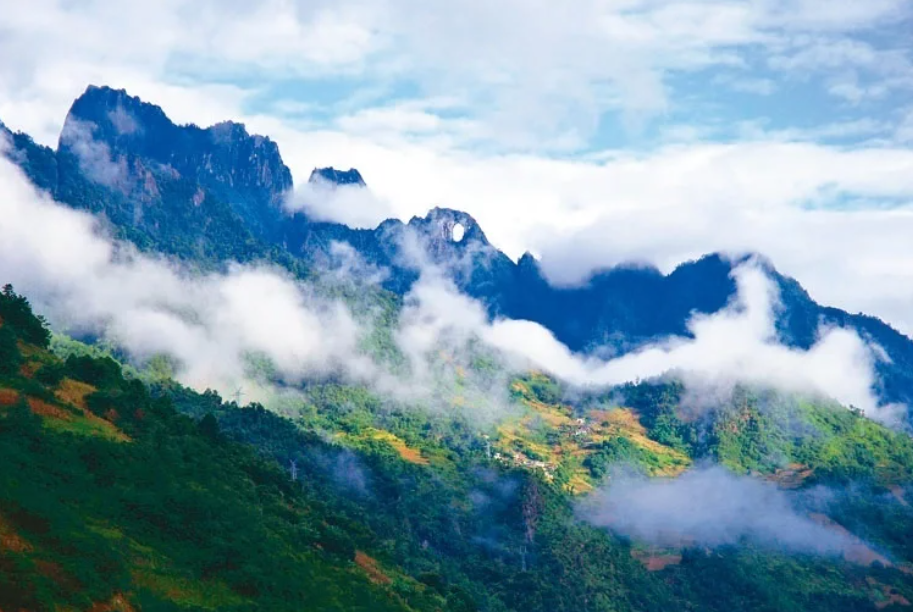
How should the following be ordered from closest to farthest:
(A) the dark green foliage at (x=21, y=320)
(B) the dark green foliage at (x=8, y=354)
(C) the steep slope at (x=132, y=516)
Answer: (C) the steep slope at (x=132, y=516) < (B) the dark green foliage at (x=8, y=354) < (A) the dark green foliage at (x=21, y=320)

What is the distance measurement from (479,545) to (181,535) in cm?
13215

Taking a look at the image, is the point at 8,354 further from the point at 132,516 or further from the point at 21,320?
the point at 132,516

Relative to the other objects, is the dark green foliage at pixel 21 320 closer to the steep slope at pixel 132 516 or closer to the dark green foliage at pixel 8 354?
the steep slope at pixel 132 516

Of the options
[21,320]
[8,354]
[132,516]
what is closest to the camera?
[132,516]

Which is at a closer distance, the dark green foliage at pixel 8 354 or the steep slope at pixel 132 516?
the steep slope at pixel 132 516

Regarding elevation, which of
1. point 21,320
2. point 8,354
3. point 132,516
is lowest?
point 132,516

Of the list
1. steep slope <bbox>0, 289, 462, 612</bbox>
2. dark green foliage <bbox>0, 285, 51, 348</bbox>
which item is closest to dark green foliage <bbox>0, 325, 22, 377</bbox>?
steep slope <bbox>0, 289, 462, 612</bbox>

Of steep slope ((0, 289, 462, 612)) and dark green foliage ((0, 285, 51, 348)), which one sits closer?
steep slope ((0, 289, 462, 612))

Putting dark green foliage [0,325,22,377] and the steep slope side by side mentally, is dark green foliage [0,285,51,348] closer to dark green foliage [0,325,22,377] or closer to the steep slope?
the steep slope

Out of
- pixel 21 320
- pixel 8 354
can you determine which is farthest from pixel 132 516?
pixel 21 320

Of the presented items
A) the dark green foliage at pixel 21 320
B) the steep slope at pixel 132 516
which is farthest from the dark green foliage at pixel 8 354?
the dark green foliage at pixel 21 320

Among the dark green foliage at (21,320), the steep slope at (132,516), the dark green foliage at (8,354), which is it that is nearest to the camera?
the steep slope at (132,516)

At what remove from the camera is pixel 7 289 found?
98438 millimetres

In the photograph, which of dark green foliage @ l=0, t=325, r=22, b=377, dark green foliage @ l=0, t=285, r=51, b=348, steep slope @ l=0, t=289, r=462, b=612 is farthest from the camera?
dark green foliage @ l=0, t=285, r=51, b=348
